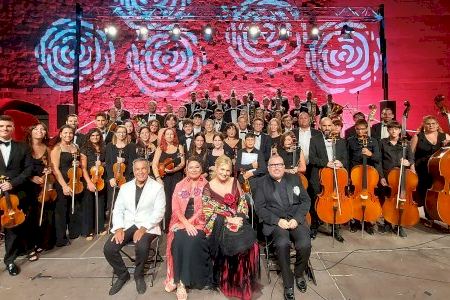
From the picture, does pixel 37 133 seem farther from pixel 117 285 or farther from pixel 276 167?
pixel 276 167

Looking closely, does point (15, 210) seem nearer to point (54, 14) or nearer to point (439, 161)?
point (439, 161)

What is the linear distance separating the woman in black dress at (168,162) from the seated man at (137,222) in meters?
1.01

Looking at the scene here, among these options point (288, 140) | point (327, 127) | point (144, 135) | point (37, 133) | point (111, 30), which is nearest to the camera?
point (37, 133)

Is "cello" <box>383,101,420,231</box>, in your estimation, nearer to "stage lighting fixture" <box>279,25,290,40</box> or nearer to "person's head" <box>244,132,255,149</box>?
"person's head" <box>244,132,255,149</box>

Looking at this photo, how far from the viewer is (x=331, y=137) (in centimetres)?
394

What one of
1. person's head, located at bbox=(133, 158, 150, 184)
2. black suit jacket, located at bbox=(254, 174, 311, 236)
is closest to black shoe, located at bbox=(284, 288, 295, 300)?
black suit jacket, located at bbox=(254, 174, 311, 236)

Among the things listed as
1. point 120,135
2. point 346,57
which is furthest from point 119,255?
point 346,57

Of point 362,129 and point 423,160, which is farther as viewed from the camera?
point 423,160

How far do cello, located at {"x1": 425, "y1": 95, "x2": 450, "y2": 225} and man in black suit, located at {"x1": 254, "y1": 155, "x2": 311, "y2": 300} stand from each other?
5.88 feet

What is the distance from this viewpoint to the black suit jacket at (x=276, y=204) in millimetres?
2920

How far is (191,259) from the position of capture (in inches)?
105

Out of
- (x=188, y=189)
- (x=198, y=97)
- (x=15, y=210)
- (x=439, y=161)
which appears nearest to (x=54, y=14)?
(x=198, y=97)

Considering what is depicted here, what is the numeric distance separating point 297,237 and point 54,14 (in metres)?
8.58

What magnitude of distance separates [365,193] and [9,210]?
11.7 ft
